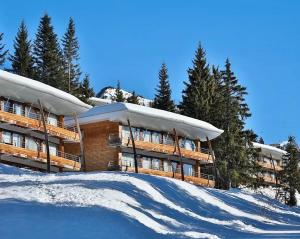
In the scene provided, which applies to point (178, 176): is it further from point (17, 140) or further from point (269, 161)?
point (269, 161)

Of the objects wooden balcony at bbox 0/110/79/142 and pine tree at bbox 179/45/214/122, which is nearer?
wooden balcony at bbox 0/110/79/142

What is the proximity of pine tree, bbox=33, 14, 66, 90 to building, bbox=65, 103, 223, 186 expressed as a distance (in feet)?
56.2

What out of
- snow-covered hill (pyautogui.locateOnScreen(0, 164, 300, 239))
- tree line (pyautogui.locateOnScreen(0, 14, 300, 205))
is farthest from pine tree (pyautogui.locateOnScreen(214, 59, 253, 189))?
snow-covered hill (pyautogui.locateOnScreen(0, 164, 300, 239))

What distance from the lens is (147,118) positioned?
51.4 m

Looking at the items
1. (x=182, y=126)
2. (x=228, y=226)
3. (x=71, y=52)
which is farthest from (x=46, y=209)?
(x=71, y=52)

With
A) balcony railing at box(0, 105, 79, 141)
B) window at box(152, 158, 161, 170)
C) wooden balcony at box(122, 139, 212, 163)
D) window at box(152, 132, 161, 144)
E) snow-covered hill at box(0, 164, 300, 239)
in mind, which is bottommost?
snow-covered hill at box(0, 164, 300, 239)

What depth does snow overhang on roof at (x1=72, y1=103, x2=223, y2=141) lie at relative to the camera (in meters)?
49.0

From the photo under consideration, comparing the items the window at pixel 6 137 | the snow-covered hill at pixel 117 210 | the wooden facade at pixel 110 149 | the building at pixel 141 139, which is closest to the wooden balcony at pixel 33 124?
the window at pixel 6 137

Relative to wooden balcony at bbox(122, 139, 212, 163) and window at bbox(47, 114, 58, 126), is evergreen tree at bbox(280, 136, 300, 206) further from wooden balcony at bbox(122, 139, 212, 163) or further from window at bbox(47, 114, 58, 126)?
window at bbox(47, 114, 58, 126)

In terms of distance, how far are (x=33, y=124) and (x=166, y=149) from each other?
50.9ft

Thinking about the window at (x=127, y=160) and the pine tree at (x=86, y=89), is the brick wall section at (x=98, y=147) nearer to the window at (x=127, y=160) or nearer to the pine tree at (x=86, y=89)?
the window at (x=127, y=160)

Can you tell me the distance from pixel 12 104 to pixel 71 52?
38733 mm

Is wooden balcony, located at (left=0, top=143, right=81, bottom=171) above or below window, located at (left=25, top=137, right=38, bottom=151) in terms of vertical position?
below

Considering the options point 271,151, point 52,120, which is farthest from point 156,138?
point 271,151
